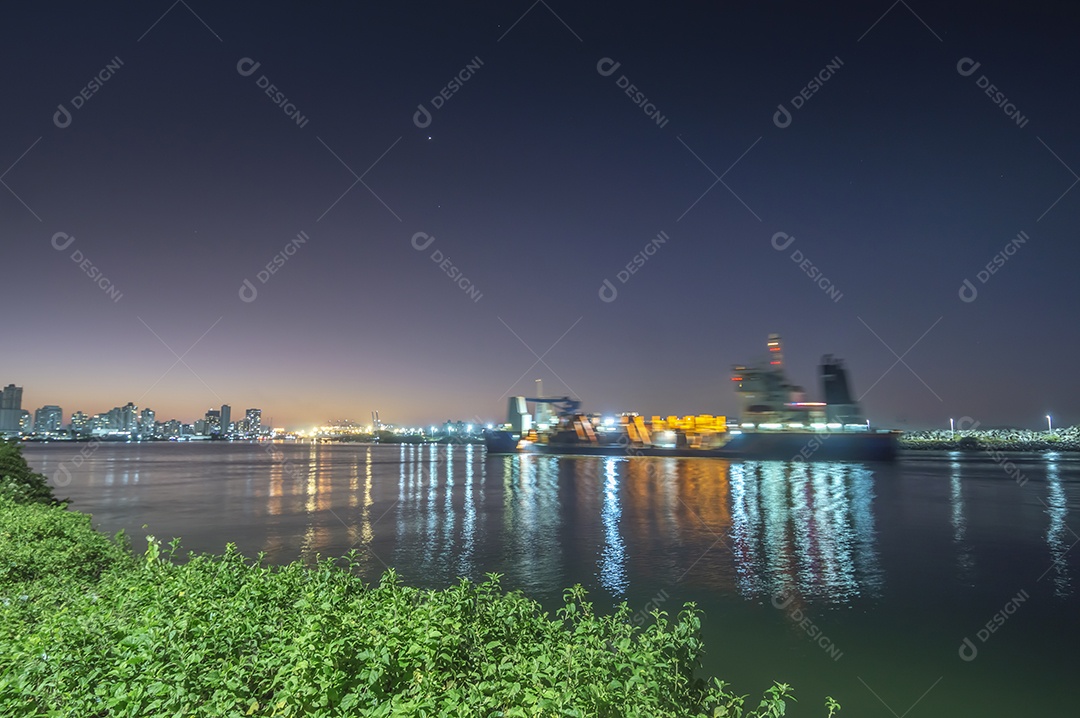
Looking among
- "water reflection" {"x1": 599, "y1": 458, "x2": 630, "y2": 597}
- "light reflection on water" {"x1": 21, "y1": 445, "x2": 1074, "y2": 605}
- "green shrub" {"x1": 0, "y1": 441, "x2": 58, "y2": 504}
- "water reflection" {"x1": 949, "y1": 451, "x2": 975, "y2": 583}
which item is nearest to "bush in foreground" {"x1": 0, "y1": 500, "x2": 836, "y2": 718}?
"light reflection on water" {"x1": 21, "y1": 445, "x2": 1074, "y2": 605}

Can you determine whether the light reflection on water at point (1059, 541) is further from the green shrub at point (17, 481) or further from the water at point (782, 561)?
the green shrub at point (17, 481)

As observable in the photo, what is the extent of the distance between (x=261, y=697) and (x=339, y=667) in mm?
684

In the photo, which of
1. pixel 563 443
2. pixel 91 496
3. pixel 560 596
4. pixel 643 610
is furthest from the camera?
pixel 563 443

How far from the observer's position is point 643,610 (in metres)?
12.1

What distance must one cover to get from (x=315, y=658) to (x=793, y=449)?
10603 centimetres

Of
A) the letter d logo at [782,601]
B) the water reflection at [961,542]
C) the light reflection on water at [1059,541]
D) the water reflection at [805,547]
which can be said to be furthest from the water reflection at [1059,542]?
the letter d logo at [782,601]

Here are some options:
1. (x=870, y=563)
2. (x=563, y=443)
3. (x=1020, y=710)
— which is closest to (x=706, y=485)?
(x=870, y=563)

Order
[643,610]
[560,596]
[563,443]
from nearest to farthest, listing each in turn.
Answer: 1. [643,610]
2. [560,596]
3. [563,443]

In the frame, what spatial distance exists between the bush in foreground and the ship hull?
331 ft

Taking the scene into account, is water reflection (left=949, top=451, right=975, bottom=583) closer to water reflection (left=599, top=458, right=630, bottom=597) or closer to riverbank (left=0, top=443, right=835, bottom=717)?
water reflection (left=599, top=458, right=630, bottom=597)

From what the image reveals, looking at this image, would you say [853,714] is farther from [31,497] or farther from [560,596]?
[31,497]

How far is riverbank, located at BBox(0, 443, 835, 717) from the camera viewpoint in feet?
11.4

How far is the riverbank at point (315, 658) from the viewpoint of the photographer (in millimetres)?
3477

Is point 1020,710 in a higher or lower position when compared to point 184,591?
lower
